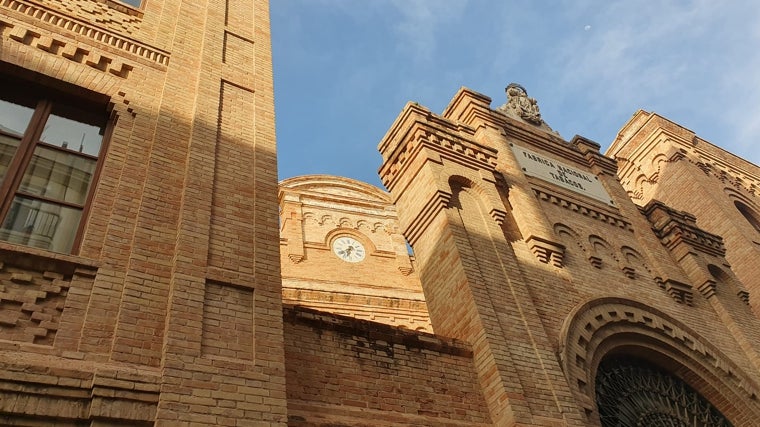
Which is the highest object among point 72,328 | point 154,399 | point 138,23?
point 138,23

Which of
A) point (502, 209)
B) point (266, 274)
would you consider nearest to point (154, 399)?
point (266, 274)

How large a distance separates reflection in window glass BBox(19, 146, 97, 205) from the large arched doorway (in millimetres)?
6537

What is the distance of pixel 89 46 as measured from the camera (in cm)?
661

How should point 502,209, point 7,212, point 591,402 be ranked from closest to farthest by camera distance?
point 7,212 < point 591,402 < point 502,209

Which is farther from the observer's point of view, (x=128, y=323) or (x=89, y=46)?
(x=89, y=46)

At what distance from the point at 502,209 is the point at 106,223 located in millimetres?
5738

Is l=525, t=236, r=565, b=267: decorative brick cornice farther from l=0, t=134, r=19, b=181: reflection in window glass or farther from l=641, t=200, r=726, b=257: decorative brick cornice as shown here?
l=0, t=134, r=19, b=181: reflection in window glass

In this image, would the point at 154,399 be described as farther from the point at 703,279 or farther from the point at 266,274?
the point at 703,279

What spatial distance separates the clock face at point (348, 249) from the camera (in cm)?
1703

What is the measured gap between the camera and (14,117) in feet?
19.0

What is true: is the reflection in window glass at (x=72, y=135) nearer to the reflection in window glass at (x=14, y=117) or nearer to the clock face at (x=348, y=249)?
the reflection in window glass at (x=14, y=117)

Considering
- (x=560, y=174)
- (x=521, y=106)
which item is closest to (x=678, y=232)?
(x=560, y=174)

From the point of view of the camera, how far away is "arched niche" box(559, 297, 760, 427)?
8.70 meters

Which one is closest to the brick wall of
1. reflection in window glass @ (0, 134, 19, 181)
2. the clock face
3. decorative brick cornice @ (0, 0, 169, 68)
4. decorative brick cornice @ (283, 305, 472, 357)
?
decorative brick cornice @ (283, 305, 472, 357)
